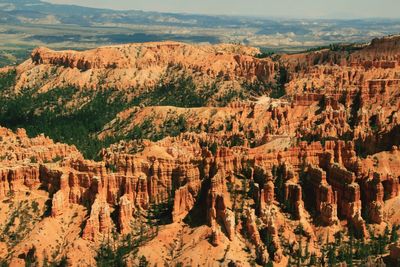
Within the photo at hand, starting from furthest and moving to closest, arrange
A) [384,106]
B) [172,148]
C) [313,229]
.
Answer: [384,106] < [172,148] < [313,229]

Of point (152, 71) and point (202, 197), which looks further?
point (152, 71)

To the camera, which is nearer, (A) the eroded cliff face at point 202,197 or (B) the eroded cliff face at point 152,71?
(A) the eroded cliff face at point 202,197

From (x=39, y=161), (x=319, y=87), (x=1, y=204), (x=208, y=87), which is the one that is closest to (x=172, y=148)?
(x=39, y=161)

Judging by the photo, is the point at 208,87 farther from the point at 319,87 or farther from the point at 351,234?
the point at 351,234

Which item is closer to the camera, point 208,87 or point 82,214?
point 82,214

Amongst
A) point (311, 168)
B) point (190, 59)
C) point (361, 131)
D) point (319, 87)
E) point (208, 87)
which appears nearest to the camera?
point (311, 168)

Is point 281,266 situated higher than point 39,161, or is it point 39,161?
point 39,161

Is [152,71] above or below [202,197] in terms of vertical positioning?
above

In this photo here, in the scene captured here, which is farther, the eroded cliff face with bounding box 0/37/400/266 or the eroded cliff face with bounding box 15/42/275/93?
the eroded cliff face with bounding box 15/42/275/93

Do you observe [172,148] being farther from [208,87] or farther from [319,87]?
[208,87]
